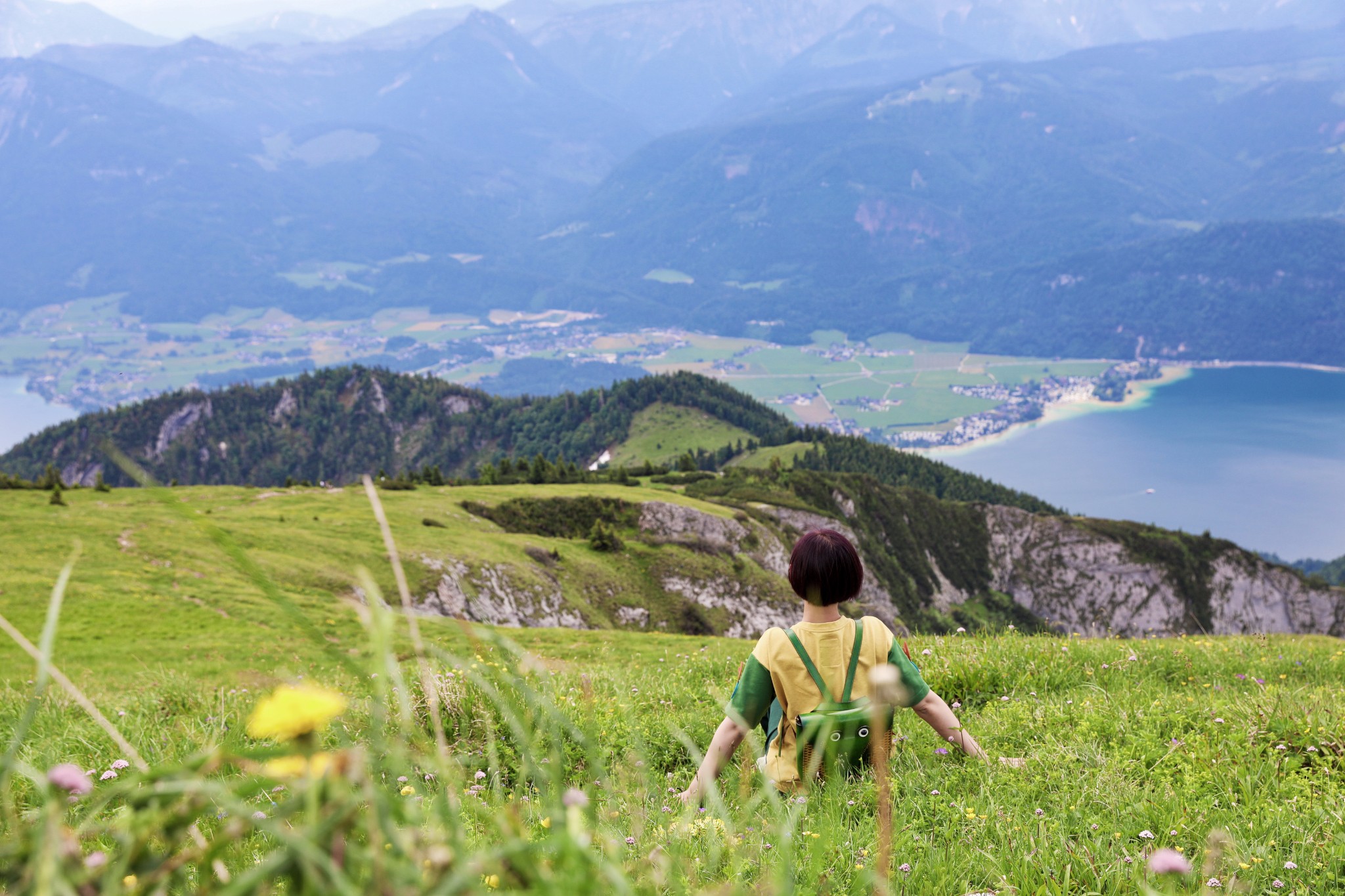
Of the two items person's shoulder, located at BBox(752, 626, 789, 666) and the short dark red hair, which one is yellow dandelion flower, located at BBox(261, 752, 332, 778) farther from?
person's shoulder, located at BBox(752, 626, 789, 666)

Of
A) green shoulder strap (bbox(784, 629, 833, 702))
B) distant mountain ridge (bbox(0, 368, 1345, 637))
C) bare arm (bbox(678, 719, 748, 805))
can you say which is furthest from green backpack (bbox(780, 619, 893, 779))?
distant mountain ridge (bbox(0, 368, 1345, 637))

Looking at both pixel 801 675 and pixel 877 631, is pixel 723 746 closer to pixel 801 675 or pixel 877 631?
pixel 801 675

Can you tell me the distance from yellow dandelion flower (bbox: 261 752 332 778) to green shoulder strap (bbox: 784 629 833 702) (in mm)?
4271

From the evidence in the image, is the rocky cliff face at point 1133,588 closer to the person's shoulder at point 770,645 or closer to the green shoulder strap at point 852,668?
the green shoulder strap at point 852,668

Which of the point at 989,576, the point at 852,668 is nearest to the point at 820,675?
the point at 852,668

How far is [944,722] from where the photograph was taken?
584 cm

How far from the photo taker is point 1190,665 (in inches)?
361

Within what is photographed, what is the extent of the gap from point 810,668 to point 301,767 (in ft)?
14.3

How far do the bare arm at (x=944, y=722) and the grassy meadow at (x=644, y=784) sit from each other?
17 cm

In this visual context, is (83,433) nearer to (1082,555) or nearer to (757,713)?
(1082,555)

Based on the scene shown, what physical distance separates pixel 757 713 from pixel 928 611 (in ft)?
278

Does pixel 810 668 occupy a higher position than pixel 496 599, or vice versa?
pixel 810 668

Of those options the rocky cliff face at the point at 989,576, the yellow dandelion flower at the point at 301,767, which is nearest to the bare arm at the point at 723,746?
the yellow dandelion flower at the point at 301,767

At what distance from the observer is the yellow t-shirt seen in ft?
17.9
